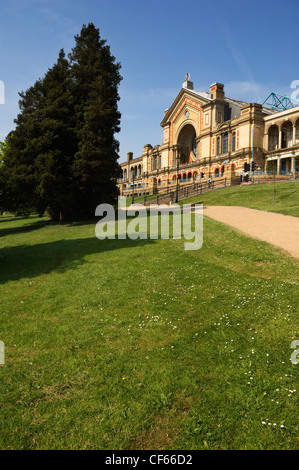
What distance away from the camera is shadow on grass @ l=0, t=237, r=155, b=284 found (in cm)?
1017

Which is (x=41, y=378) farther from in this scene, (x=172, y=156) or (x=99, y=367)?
(x=172, y=156)

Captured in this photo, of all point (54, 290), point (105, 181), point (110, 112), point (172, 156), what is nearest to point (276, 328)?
point (54, 290)

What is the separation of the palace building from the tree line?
509 inches

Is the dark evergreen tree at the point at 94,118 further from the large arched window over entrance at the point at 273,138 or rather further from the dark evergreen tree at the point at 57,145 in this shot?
the large arched window over entrance at the point at 273,138

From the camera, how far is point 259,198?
25922 mm

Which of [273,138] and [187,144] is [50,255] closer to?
[273,138]

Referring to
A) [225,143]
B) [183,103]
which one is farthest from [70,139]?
[183,103]

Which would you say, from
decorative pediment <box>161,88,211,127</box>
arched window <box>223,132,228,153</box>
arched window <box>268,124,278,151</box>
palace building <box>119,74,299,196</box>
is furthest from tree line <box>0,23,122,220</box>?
decorative pediment <box>161,88,211,127</box>

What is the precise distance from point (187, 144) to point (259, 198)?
141 ft

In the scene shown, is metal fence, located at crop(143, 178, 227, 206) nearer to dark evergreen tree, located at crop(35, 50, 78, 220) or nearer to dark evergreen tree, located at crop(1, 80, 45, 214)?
dark evergreen tree, located at crop(35, 50, 78, 220)

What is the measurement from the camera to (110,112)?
879 inches

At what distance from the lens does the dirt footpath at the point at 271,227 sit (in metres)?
11.2

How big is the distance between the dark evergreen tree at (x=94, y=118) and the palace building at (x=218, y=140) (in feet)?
39.8

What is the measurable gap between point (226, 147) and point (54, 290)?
50262 mm
